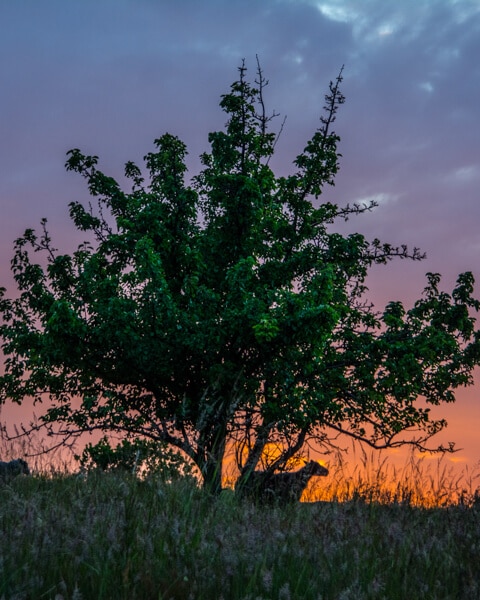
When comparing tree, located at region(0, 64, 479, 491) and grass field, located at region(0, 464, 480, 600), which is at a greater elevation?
tree, located at region(0, 64, 479, 491)

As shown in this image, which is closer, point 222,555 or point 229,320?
point 222,555

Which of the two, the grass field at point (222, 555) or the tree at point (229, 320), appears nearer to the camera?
the grass field at point (222, 555)

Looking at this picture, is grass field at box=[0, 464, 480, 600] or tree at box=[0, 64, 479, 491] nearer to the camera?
grass field at box=[0, 464, 480, 600]

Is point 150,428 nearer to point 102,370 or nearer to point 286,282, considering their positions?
point 102,370

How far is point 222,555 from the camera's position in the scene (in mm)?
4785

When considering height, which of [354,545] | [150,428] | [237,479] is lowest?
[354,545]

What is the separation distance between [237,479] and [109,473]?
175 centimetres

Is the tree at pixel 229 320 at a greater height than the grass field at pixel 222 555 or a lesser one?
greater

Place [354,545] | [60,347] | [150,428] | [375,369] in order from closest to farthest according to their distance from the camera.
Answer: [354,545]
[60,347]
[150,428]
[375,369]

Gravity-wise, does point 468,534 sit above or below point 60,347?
below

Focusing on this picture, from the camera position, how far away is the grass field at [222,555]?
4445 mm

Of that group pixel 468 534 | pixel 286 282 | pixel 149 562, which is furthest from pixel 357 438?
pixel 149 562

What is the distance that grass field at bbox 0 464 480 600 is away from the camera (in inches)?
175

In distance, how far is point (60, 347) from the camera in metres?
15.5
